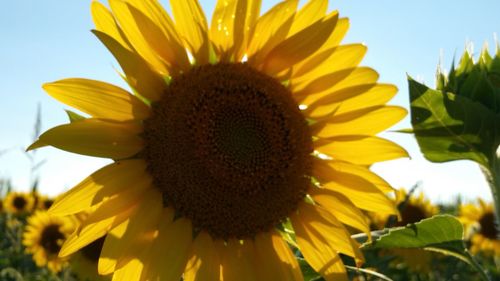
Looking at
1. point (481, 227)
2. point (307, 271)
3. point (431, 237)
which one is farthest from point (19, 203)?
point (431, 237)

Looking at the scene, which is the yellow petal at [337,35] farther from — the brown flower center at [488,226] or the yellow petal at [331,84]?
the brown flower center at [488,226]

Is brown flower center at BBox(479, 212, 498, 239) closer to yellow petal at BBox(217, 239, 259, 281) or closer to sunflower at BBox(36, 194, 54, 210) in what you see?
yellow petal at BBox(217, 239, 259, 281)

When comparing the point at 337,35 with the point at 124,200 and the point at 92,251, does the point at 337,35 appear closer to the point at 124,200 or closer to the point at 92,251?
the point at 124,200

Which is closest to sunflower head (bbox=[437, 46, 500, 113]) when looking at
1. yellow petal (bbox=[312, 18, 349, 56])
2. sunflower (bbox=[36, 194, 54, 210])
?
yellow petal (bbox=[312, 18, 349, 56])

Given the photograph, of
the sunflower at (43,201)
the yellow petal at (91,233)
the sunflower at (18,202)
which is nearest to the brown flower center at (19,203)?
the sunflower at (18,202)

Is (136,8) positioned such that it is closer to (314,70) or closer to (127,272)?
(314,70)

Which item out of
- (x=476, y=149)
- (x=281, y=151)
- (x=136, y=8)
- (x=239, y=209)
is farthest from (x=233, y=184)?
(x=476, y=149)
